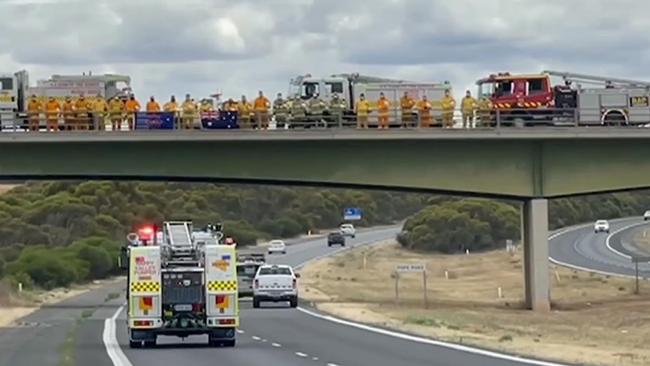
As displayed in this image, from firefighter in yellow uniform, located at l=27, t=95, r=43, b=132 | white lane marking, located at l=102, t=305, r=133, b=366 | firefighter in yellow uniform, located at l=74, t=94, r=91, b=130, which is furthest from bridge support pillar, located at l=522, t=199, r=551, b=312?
firefighter in yellow uniform, located at l=27, t=95, r=43, b=132

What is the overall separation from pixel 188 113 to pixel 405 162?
8215 millimetres

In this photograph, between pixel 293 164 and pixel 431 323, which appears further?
pixel 293 164

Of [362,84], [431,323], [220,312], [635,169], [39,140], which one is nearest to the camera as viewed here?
[220,312]

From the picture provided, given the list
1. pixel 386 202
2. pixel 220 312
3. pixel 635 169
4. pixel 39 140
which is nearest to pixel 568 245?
pixel 386 202

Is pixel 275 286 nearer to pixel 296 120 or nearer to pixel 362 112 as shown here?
pixel 296 120

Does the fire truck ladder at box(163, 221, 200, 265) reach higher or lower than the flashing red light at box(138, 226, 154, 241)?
lower

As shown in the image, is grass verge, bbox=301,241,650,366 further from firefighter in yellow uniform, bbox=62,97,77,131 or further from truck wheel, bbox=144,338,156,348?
firefighter in yellow uniform, bbox=62,97,77,131

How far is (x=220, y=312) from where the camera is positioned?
1442 inches

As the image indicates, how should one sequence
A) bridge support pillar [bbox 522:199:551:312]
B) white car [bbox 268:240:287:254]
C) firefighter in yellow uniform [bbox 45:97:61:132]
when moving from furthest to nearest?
1. white car [bbox 268:240:287:254]
2. bridge support pillar [bbox 522:199:551:312]
3. firefighter in yellow uniform [bbox 45:97:61:132]

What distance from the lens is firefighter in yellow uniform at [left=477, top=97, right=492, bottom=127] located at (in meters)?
59.8

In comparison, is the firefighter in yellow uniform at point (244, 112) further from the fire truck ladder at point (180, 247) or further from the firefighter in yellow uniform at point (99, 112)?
the fire truck ladder at point (180, 247)

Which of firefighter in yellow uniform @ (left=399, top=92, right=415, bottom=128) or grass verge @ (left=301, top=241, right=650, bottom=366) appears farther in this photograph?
firefighter in yellow uniform @ (left=399, top=92, right=415, bottom=128)

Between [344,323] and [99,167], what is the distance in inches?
595

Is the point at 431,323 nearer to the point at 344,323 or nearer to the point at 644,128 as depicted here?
the point at 344,323
